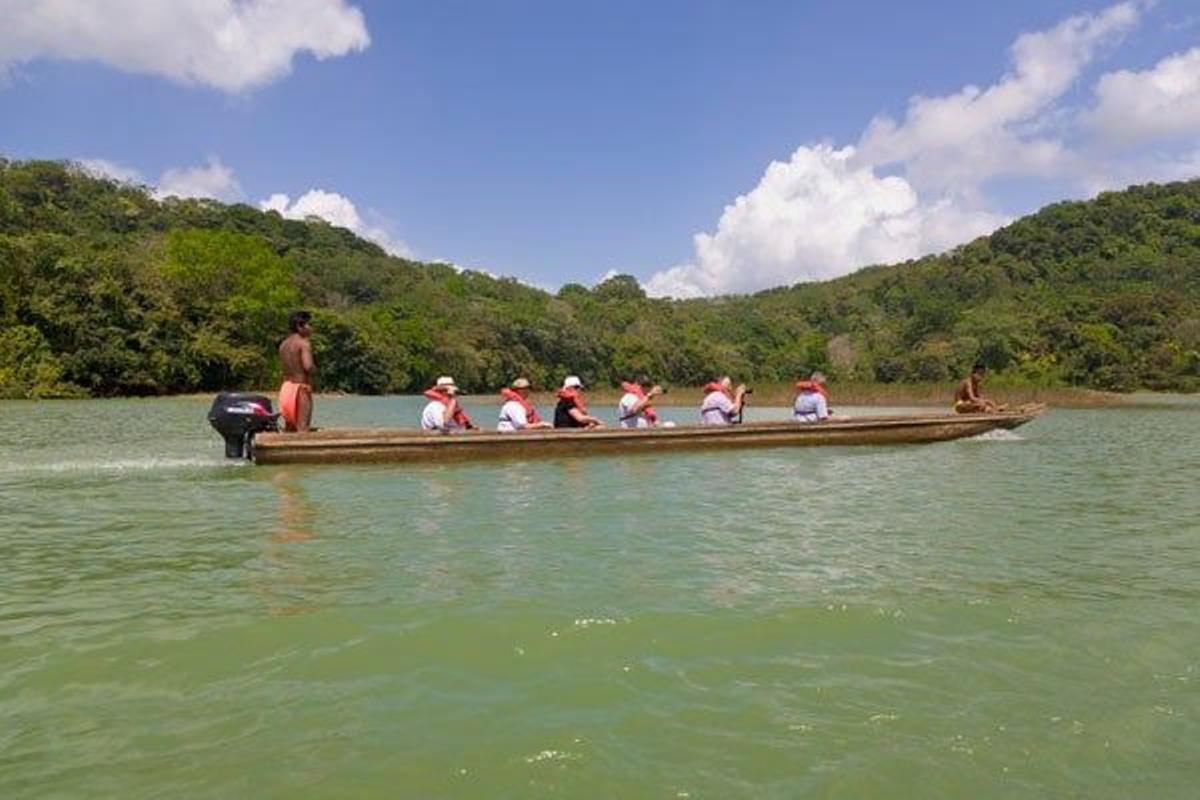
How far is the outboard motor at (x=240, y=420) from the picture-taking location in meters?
12.1

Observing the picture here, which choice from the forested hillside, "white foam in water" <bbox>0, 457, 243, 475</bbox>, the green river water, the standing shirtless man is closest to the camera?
the green river water

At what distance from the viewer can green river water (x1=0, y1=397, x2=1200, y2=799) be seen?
3223 millimetres

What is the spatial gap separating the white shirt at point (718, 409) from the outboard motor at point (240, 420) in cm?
704

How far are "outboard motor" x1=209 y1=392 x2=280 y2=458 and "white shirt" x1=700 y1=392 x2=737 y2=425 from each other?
7.04m

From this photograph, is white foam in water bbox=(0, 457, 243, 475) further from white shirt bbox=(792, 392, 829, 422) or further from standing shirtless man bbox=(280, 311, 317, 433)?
white shirt bbox=(792, 392, 829, 422)

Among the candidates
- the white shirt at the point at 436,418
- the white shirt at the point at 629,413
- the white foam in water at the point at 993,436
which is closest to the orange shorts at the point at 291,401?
the white shirt at the point at 436,418

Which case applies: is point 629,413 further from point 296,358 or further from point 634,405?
point 296,358

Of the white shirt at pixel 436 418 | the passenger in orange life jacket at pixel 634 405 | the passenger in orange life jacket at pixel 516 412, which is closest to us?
the white shirt at pixel 436 418

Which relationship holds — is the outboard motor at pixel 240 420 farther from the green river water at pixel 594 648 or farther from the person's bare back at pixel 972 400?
the person's bare back at pixel 972 400

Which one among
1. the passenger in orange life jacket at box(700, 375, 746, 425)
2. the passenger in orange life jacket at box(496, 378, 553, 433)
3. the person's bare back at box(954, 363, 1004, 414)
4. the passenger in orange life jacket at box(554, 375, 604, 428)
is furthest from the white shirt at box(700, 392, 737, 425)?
the person's bare back at box(954, 363, 1004, 414)

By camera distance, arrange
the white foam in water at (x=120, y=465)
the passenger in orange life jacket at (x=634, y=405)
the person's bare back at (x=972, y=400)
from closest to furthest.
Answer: the white foam in water at (x=120, y=465), the passenger in orange life jacket at (x=634, y=405), the person's bare back at (x=972, y=400)

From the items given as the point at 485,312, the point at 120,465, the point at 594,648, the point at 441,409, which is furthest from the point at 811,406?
the point at 485,312

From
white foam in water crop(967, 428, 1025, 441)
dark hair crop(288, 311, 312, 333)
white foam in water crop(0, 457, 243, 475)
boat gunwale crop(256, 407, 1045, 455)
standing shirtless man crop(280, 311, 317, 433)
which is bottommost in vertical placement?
white foam in water crop(0, 457, 243, 475)

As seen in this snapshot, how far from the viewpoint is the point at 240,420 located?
1211 cm
